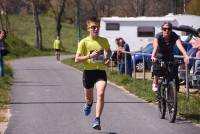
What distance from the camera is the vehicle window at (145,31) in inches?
1387

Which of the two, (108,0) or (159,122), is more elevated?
(108,0)

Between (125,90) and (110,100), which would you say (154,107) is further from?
(125,90)

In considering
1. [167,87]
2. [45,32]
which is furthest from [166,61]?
[45,32]

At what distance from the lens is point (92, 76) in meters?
10.1

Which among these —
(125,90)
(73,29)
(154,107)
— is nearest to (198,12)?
(73,29)

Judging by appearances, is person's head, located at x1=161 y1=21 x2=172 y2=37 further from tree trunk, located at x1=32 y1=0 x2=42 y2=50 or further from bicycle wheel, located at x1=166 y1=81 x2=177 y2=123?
tree trunk, located at x1=32 y1=0 x2=42 y2=50

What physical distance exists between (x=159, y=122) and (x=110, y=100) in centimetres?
389

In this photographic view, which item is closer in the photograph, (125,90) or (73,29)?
(125,90)

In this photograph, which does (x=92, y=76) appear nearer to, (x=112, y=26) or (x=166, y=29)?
(x=166, y=29)

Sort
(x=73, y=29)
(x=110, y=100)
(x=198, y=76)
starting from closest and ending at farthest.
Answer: (x=110, y=100)
(x=198, y=76)
(x=73, y=29)

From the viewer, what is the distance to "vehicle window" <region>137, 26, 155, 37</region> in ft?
116

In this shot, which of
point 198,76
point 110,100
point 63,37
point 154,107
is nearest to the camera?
point 154,107

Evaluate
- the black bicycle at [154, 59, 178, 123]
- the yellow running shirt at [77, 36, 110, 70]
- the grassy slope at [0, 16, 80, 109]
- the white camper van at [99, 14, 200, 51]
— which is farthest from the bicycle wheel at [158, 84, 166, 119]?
the grassy slope at [0, 16, 80, 109]

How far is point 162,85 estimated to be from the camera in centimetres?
1111
